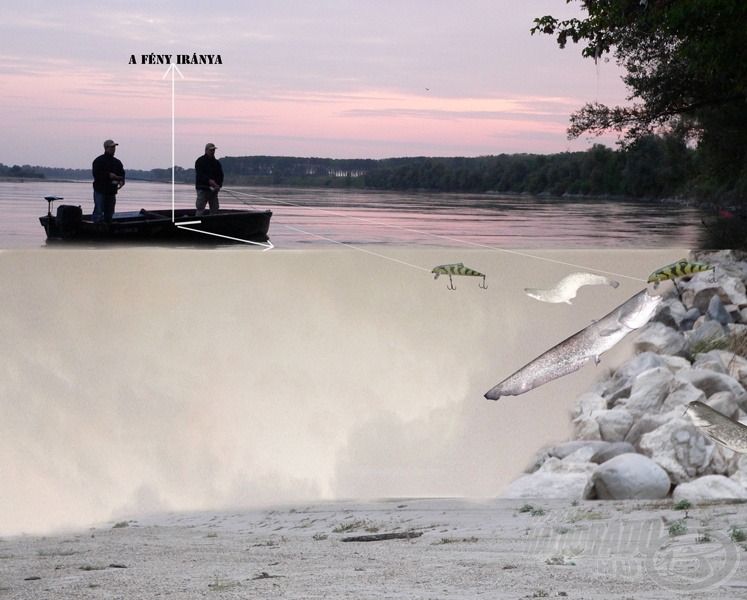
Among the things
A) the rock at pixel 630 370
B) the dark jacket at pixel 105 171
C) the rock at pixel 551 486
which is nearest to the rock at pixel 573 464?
the rock at pixel 551 486

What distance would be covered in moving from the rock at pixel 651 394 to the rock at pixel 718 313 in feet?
9.30

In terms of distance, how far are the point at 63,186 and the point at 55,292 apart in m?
2.45

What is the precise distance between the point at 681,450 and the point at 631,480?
63 cm

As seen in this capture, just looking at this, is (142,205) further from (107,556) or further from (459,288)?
(107,556)

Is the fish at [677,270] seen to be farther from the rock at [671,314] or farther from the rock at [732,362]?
the rock at [732,362]

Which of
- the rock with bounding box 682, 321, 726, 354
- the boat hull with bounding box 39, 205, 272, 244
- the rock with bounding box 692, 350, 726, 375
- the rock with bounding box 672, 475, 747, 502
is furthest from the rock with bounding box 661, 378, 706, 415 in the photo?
the boat hull with bounding box 39, 205, 272, 244

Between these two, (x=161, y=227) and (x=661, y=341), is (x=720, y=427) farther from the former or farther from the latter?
(x=161, y=227)

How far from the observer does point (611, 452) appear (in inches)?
294

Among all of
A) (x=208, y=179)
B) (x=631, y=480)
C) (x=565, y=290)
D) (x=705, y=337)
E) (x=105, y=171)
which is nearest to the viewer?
(x=631, y=480)

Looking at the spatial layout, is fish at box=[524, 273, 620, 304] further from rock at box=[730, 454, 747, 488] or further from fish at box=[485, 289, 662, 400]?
rock at box=[730, 454, 747, 488]

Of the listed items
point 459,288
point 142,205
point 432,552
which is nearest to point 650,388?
point 432,552

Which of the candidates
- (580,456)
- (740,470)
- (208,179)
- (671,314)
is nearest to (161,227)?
(208,179)

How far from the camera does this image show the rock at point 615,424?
26.1 ft

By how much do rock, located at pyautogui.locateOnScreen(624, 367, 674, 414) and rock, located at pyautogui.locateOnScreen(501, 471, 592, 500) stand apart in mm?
1465
